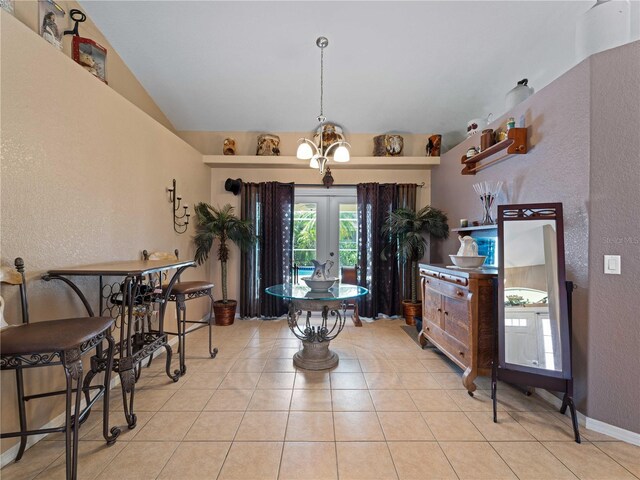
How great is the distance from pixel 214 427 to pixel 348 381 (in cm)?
112

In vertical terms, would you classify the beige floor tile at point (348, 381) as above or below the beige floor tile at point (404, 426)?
above

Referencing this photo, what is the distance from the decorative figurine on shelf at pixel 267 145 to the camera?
13.8ft

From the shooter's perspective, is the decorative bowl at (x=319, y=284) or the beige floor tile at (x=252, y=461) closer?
the beige floor tile at (x=252, y=461)

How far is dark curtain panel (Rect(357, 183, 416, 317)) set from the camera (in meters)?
4.35

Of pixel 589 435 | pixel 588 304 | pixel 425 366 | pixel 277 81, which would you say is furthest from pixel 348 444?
pixel 277 81

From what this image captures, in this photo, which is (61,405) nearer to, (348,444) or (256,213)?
(348,444)

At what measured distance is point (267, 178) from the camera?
177 inches

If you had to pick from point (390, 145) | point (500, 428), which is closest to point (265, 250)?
point (390, 145)

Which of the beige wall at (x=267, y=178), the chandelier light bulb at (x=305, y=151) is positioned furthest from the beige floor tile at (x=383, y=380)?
the beige wall at (x=267, y=178)

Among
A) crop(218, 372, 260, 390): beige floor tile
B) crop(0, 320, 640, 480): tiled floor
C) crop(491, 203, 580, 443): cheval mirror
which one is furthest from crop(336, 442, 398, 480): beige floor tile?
crop(218, 372, 260, 390): beige floor tile

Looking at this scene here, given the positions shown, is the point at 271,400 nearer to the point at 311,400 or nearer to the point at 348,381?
the point at 311,400

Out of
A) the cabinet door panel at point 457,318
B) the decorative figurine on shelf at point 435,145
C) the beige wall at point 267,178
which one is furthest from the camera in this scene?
the beige wall at point 267,178

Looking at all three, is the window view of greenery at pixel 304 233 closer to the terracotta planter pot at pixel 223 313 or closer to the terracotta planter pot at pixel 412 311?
the terracotta planter pot at pixel 223 313

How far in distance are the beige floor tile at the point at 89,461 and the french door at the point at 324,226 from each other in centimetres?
317
